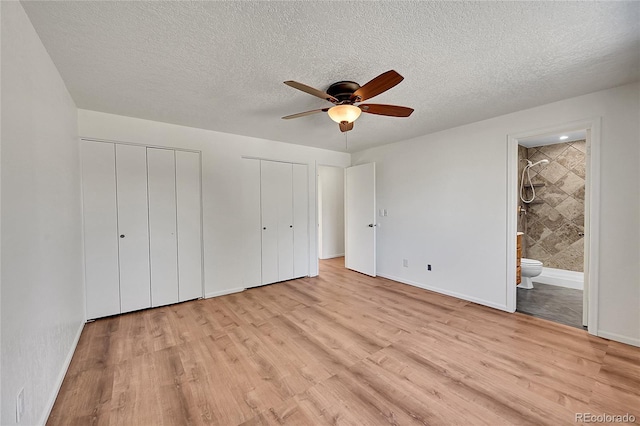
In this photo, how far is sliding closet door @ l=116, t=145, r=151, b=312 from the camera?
2.88m

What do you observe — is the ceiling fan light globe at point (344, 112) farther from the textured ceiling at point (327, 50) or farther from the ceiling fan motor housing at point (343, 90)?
the textured ceiling at point (327, 50)

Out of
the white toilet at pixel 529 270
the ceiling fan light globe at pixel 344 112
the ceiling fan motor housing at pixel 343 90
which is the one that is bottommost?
the white toilet at pixel 529 270

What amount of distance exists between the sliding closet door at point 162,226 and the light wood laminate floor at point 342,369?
0.97 feet

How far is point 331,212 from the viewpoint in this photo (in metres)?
6.12

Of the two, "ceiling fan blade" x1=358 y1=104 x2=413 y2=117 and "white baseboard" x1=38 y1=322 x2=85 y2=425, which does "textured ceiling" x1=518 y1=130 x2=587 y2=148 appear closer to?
"ceiling fan blade" x1=358 y1=104 x2=413 y2=117

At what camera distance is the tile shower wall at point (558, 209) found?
393cm

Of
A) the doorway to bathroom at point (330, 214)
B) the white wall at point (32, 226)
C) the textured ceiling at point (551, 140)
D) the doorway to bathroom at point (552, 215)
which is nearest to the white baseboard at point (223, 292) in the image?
the white wall at point (32, 226)

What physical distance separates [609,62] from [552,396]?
2397 mm

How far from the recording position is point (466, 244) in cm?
328

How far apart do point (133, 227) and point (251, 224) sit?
145cm

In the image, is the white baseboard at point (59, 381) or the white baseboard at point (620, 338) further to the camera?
the white baseboard at point (620, 338)

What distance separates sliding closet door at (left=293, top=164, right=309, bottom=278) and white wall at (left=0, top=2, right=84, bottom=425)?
280 cm

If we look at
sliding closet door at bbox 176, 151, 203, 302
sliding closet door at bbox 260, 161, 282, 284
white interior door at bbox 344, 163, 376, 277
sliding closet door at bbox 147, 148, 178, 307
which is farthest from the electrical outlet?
white interior door at bbox 344, 163, 376, 277

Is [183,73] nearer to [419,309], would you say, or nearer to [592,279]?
[419,309]
